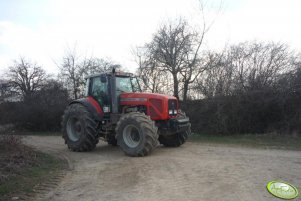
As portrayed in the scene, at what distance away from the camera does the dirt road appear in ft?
16.6

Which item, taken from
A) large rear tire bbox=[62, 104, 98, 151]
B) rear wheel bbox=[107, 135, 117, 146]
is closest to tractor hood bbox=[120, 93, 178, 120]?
large rear tire bbox=[62, 104, 98, 151]

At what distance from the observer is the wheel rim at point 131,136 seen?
8.70 m

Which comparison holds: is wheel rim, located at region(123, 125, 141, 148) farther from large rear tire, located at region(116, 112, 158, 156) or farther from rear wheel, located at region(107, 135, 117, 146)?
rear wheel, located at region(107, 135, 117, 146)

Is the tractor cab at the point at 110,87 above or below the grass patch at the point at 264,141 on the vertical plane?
above

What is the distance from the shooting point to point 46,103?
20234mm

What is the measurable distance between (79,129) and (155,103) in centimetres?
310

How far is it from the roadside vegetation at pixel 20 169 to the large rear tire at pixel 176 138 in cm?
345

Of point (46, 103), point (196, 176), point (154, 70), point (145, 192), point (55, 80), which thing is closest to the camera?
point (145, 192)

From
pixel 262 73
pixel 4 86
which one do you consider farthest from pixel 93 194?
pixel 4 86

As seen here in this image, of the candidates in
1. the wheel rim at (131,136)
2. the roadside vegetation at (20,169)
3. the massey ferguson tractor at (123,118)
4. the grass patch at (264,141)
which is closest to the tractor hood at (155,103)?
the massey ferguson tractor at (123,118)

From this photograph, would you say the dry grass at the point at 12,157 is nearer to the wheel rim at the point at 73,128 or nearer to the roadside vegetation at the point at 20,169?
the roadside vegetation at the point at 20,169

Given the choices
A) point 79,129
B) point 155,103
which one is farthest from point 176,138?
point 79,129

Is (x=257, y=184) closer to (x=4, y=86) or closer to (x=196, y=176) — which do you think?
(x=196, y=176)

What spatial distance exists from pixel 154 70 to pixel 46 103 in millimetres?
7849
